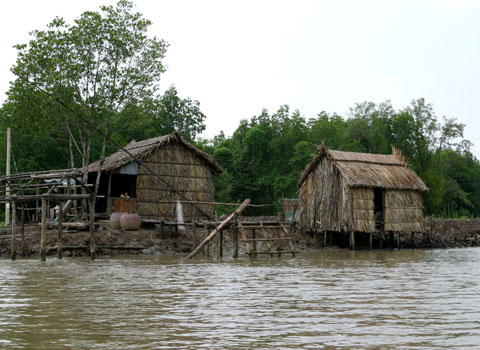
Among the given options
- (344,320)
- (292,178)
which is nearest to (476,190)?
(292,178)

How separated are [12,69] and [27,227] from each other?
6.75 metres

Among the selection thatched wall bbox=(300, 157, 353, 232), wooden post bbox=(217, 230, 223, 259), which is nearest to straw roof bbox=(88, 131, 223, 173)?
thatched wall bbox=(300, 157, 353, 232)

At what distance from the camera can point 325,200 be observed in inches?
1070

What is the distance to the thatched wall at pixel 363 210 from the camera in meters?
25.8

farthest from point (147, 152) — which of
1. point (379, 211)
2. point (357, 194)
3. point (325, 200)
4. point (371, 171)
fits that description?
point (379, 211)

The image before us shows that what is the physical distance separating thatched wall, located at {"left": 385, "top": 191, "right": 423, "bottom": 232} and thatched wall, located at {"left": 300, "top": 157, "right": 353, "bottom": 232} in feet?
7.33

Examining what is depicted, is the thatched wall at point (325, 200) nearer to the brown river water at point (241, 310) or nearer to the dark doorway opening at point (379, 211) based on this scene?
the dark doorway opening at point (379, 211)

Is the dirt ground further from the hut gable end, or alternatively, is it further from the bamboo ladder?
the hut gable end

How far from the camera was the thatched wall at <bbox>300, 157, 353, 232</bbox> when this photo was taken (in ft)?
85.3

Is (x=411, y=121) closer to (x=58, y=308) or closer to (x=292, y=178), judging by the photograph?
(x=292, y=178)

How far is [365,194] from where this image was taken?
85.8 ft

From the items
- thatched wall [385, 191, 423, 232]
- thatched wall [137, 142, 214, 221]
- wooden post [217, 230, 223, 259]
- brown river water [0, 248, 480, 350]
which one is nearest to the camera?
brown river water [0, 248, 480, 350]

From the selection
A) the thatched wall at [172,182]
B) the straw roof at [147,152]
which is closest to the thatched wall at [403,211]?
the straw roof at [147,152]

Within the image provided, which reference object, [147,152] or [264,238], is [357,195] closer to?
[264,238]
